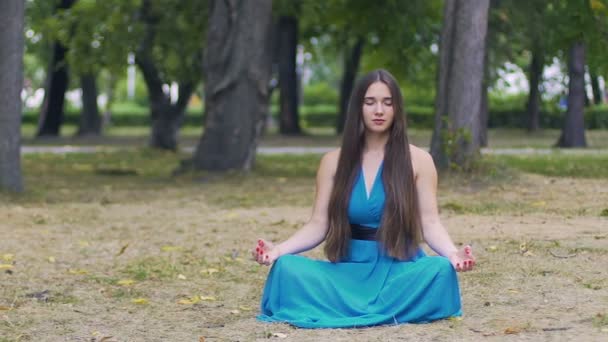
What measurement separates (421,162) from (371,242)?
1.69 ft

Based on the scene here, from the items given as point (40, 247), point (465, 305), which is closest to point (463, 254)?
point (465, 305)

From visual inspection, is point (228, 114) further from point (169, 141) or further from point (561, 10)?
point (169, 141)

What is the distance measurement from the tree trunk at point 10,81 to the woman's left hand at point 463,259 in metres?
8.66

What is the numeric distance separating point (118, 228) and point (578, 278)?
536cm

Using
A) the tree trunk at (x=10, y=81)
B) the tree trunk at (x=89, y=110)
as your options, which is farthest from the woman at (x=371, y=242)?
the tree trunk at (x=89, y=110)

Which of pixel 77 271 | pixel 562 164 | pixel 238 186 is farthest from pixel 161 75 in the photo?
pixel 77 271

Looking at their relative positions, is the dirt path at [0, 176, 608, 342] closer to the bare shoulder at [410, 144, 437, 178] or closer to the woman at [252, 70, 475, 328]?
the woman at [252, 70, 475, 328]

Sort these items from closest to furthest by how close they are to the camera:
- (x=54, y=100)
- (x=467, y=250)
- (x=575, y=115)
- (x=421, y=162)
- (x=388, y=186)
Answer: (x=467, y=250) → (x=388, y=186) → (x=421, y=162) → (x=575, y=115) → (x=54, y=100)

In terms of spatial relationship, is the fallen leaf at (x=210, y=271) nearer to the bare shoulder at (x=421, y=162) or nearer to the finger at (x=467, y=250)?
the bare shoulder at (x=421, y=162)

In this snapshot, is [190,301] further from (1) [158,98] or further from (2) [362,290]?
(1) [158,98]

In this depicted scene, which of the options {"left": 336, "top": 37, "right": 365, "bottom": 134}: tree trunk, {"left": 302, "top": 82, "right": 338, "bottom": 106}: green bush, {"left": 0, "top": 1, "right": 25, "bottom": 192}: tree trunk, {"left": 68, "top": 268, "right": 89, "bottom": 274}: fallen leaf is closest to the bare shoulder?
{"left": 68, "top": 268, "right": 89, "bottom": 274}: fallen leaf

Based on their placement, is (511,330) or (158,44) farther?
(158,44)

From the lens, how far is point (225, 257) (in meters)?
9.94

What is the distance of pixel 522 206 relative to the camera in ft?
42.0
